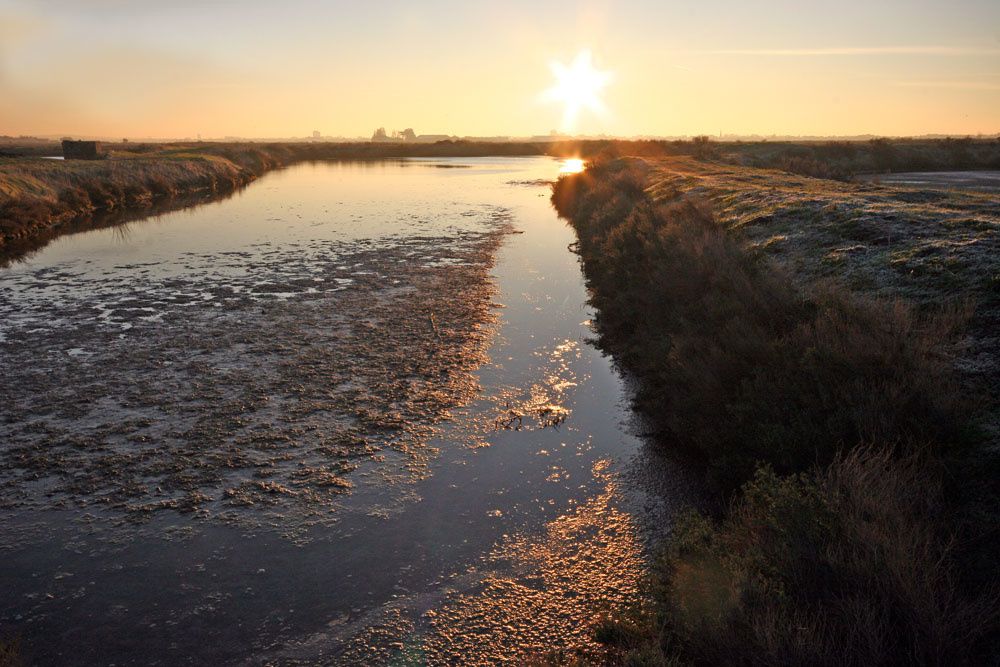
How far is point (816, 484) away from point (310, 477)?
6634 mm

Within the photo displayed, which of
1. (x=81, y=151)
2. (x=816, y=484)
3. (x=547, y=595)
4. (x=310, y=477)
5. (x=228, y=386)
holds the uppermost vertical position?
(x=81, y=151)

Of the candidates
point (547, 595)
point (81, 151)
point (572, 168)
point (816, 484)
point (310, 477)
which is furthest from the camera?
point (572, 168)

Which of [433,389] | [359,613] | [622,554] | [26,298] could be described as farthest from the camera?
[26,298]

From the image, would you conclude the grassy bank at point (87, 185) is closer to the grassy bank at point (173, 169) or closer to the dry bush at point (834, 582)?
the grassy bank at point (173, 169)

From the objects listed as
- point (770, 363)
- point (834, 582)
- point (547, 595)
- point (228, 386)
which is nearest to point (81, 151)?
point (228, 386)

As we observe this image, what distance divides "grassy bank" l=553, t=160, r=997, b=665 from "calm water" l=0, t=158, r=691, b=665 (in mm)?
1103

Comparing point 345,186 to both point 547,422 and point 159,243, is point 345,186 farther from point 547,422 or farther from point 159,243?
point 547,422

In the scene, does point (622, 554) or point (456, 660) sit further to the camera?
point (622, 554)

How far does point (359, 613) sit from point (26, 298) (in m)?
17.2

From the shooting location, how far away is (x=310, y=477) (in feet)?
28.8

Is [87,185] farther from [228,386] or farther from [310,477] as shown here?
[310,477]

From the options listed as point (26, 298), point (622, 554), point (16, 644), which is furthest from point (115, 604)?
point (26, 298)

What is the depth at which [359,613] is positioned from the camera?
20.7 ft

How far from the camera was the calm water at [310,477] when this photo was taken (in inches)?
244
